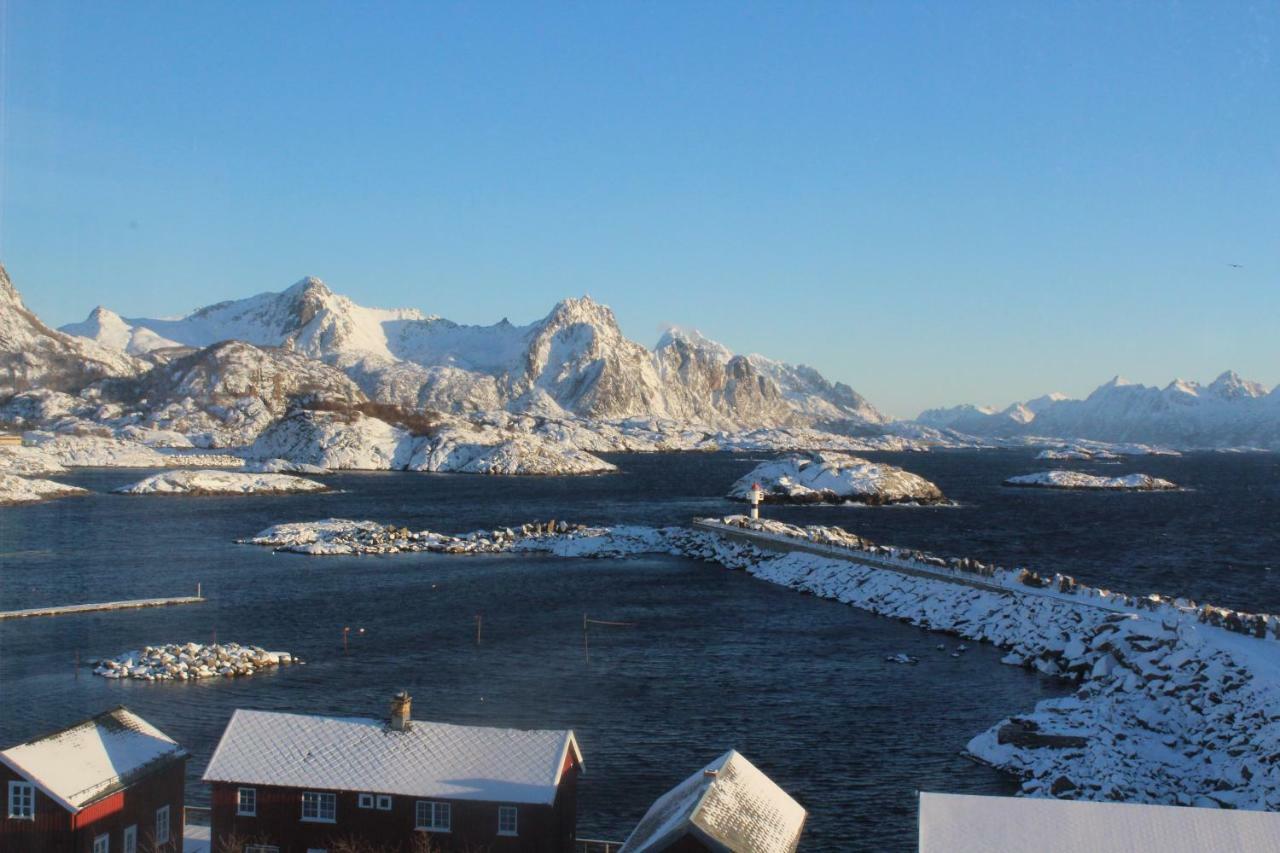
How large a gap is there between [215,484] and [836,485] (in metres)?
66.1

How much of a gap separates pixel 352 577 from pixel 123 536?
82.0 feet

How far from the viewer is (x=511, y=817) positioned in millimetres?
18922

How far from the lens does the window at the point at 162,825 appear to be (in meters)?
20.3

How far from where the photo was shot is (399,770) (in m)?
19.6

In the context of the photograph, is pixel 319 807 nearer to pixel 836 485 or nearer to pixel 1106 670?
pixel 1106 670

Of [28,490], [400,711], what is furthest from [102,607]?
[28,490]

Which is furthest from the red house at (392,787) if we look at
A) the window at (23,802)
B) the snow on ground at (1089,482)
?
the snow on ground at (1089,482)

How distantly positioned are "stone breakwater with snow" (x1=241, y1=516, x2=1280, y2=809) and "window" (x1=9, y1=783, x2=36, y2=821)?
1990 centimetres

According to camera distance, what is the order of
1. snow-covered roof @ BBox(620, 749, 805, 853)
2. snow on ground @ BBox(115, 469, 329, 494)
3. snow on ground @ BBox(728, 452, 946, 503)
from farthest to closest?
snow on ground @ BBox(728, 452, 946, 503)
snow on ground @ BBox(115, 469, 329, 494)
snow-covered roof @ BBox(620, 749, 805, 853)

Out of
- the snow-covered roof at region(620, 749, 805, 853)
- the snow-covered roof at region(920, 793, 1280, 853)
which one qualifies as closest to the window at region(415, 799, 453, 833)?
the snow-covered roof at region(620, 749, 805, 853)

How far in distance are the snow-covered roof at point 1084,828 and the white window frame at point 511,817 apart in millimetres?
6929

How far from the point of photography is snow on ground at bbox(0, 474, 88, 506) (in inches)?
3895

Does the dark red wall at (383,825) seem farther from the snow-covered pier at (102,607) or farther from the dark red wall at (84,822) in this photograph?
the snow-covered pier at (102,607)

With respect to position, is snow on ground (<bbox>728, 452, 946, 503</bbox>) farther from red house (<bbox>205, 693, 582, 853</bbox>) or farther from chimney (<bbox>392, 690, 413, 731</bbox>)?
red house (<bbox>205, 693, 582, 853</bbox>)
